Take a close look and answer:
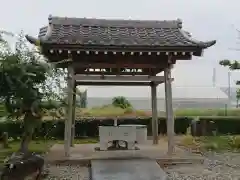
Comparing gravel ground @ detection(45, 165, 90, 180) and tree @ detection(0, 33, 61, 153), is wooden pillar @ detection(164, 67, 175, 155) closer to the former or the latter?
gravel ground @ detection(45, 165, 90, 180)

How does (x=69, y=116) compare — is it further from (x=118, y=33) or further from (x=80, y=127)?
(x=80, y=127)

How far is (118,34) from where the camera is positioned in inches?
329

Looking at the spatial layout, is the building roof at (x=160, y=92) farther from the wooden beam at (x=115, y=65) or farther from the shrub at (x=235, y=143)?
the wooden beam at (x=115, y=65)

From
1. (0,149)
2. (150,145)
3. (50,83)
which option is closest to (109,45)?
(50,83)

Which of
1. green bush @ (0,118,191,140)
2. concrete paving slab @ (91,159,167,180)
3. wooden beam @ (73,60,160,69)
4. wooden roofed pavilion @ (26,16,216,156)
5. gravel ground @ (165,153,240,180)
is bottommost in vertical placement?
gravel ground @ (165,153,240,180)

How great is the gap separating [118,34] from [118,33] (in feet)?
0.23

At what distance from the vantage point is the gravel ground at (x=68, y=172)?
6.52m

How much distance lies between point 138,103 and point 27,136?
1462 cm

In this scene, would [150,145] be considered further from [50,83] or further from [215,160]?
[50,83]

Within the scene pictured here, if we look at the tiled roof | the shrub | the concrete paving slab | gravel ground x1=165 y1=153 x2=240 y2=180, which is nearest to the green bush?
the shrub

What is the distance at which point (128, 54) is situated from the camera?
798 cm

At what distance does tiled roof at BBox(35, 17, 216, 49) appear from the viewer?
25.3 ft

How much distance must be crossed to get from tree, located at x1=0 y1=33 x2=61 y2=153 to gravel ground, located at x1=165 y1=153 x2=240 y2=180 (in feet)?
8.21

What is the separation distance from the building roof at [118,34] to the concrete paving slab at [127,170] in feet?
7.49
